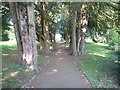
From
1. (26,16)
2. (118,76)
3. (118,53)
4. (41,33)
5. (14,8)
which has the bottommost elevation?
(118,76)

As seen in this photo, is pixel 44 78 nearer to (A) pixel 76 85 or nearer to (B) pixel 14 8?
(A) pixel 76 85

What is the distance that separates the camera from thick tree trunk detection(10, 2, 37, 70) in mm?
7492

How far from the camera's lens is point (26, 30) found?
7566mm

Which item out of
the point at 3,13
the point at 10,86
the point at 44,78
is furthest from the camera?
the point at 3,13

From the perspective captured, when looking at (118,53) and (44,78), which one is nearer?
(44,78)

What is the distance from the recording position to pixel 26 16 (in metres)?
7.72

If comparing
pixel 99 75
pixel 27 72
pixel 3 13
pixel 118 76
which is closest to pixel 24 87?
pixel 27 72

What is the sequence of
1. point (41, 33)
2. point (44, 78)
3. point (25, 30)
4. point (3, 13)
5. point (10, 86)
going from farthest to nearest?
point (41, 33)
point (3, 13)
point (25, 30)
point (44, 78)
point (10, 86)

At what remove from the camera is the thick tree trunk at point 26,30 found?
7.49m

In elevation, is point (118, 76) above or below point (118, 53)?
below

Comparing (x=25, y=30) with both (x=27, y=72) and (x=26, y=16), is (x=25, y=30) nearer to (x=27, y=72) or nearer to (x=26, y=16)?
(x=26, y=16)

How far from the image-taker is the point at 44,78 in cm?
634

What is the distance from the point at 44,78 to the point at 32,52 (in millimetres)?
2177

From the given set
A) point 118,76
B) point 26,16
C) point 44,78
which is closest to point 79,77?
point 44,78
